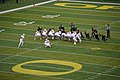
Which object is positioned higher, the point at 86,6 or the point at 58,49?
the point at 86,6

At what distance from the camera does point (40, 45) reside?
110ft

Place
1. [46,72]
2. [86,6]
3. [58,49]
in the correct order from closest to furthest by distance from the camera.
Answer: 1. [46,72]
2. [58,49]
3. [86,6]

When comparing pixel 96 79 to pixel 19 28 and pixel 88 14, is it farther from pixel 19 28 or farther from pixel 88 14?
pixel 88 14

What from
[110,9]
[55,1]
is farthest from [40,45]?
[55,1]

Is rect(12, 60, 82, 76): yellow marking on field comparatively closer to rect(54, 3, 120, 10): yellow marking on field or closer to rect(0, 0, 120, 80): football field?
rect(0, 0, 120, 80): football field

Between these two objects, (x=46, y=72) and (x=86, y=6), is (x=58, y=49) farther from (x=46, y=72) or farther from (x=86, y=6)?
(x=86, y=6)

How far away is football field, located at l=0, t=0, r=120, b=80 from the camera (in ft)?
88.0

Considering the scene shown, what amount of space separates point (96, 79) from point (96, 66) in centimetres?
263

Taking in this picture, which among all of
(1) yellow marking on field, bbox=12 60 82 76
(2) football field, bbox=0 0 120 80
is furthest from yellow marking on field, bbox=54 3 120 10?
(1) yellow marking on field, bbox=12 60 82 76

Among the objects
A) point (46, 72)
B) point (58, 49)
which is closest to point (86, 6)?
point (58, 49)

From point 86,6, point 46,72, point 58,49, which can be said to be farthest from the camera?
point 86,6

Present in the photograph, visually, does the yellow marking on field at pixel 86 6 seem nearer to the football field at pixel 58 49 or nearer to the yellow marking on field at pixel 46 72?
the football field at pixel 58 49

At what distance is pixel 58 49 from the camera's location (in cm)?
3225

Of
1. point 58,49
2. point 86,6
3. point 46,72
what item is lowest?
point 46,72
